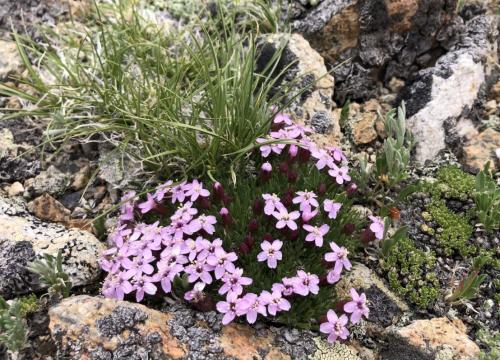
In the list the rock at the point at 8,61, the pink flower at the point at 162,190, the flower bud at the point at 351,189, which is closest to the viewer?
the pink flower at the point at 162,190

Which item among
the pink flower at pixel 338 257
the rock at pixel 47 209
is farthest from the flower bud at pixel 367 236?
the rock at pixel 47 209

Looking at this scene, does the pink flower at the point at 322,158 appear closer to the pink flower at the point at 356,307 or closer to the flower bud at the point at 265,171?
the flower bud at the point at 265,171

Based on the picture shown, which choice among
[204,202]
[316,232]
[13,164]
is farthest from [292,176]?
[13,164]

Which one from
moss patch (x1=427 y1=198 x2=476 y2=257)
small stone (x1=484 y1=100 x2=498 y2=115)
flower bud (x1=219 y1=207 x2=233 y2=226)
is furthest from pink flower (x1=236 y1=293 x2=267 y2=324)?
small stone (x1=484 y1=100 x2=498 y2=115)

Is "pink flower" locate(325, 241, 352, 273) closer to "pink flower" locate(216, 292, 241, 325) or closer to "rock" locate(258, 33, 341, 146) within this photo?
"pink flower" locate(216, 292, 241, 325)

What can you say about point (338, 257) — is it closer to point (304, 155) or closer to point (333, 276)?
point (333, 276)

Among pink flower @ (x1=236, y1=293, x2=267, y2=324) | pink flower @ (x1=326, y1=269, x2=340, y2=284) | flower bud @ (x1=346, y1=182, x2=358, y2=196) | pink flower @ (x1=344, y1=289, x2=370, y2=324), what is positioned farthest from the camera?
flower bud @ (x1=346, y1=182, x2=358, y2=196)
